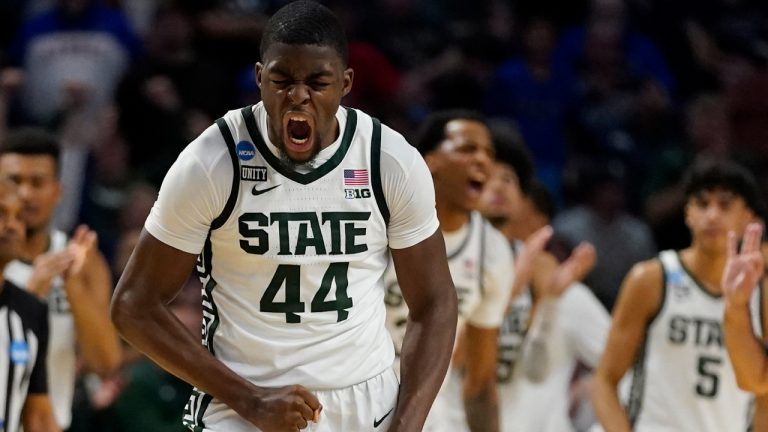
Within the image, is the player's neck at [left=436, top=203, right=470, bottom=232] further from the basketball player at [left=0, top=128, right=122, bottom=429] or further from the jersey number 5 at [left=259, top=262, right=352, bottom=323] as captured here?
the jersey number 5 at [left=259, top=262, right=352, bottom=323]

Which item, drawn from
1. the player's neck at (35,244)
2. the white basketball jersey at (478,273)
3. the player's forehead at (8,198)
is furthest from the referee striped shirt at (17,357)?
the white basketball jersey at (478,273)

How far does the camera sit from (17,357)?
20.0 ft

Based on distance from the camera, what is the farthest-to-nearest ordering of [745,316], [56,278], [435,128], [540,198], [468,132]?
[540,198] → [56,278] → [435,128] → [468,132] → [745,316]

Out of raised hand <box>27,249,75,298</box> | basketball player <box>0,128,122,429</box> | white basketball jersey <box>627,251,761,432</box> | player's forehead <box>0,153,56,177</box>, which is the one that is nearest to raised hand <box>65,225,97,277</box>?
raised hand <box>27,249,75,298</box>

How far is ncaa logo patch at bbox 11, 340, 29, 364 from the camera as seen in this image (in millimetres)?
6102

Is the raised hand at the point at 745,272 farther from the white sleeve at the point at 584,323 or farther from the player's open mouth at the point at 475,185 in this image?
the white sleeve at the point at 584,323

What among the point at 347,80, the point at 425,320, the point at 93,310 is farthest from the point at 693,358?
the point at 347,80

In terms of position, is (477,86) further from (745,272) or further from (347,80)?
(347,80)

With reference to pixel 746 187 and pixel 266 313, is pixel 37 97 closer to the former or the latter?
pixel 746 187

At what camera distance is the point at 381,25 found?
11938mm

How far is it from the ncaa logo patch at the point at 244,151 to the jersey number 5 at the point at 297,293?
324 mm

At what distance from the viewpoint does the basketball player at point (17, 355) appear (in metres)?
6.05

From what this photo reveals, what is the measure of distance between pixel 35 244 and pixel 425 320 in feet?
12.5

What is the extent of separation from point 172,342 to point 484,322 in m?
3.12
